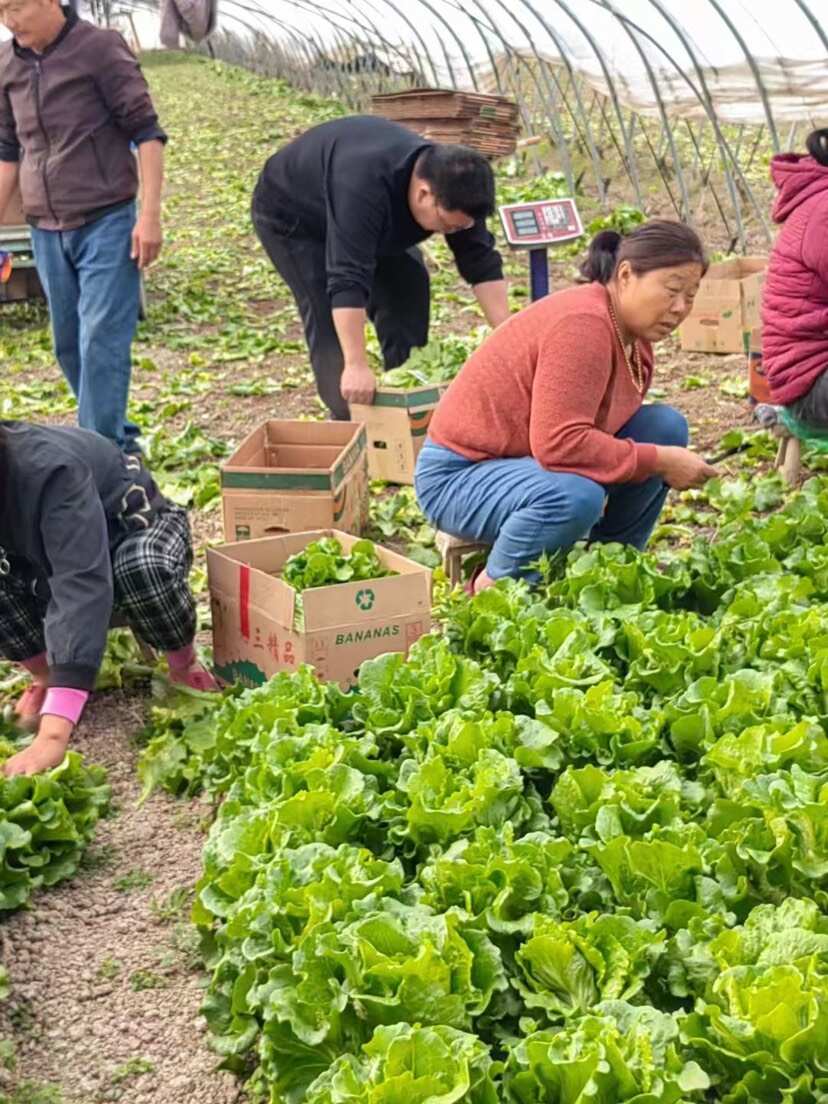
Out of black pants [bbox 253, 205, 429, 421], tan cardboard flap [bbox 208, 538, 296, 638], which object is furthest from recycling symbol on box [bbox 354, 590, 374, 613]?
black pants [bbox 253, 205, 429, 421]

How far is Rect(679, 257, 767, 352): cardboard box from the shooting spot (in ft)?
25.4

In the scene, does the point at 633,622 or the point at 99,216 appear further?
the point at 99,216

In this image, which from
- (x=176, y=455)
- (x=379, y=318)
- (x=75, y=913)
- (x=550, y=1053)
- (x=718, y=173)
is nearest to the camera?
(x=550, y=1053)

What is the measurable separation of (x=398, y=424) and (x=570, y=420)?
6.39 ft

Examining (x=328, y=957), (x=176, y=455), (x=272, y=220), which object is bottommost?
(x=176, y=455)

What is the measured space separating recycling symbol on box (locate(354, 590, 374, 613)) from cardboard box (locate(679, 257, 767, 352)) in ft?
15.9

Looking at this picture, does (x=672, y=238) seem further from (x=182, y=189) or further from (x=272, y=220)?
(x=182, y=189)

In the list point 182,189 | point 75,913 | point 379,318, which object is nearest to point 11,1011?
point 75,913

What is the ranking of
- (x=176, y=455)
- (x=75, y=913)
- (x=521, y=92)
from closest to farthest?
1. (x=75, y=913)
2. (x=176, y=455)
3. (x=521, y=92)

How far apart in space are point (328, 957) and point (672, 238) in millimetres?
2347

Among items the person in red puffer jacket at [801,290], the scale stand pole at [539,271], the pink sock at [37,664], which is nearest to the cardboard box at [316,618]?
the pink sock at [37,664]

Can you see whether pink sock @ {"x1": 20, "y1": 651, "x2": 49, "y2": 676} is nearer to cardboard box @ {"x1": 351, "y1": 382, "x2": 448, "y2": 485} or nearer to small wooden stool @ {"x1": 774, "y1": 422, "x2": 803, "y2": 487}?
cardboard box @ {"x1": 351, "y1": 382, "x2": 448, "y2": 485}

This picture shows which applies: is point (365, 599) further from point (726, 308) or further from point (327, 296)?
point (726, 308)

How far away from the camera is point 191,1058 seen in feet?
8.37
